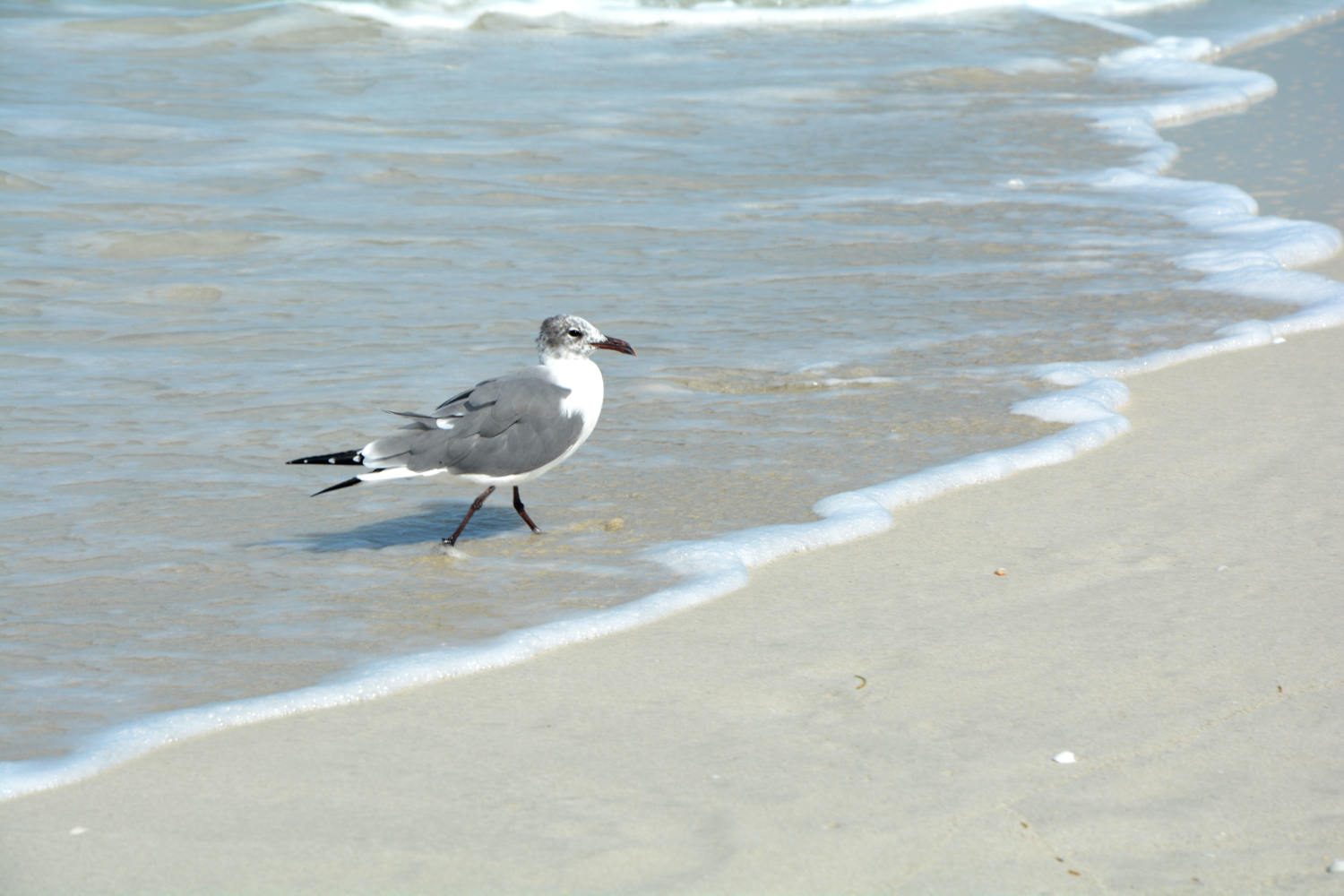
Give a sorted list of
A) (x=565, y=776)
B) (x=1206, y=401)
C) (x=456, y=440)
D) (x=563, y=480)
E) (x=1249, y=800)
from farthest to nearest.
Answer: (x=1206, y=401) → (x=563, y=480) → (x=456, y=440) → (x=565, y=776) → (x=1249, y=800)

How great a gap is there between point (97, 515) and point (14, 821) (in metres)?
1.83

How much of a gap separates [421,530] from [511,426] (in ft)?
2.17

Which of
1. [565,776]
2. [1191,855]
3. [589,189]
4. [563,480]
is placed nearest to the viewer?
[1191,855]

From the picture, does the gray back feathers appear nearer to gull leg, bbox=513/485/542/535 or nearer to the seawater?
gull leg, bbox=513/485/542/535

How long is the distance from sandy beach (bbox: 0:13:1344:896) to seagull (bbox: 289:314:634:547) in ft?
2.39

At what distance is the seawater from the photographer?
390 centimetres

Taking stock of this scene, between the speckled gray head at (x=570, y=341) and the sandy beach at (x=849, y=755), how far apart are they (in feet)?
2.90

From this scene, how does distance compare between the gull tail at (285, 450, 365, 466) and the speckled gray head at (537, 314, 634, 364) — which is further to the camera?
the speckled gray head at (537, 314, 634, 364)

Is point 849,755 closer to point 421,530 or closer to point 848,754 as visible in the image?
point 848,754

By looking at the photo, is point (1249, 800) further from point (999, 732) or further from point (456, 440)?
point (456, 440)

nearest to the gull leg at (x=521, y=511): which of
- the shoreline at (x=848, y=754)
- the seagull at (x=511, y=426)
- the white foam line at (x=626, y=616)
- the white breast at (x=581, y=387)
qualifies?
the seagull at (x=511, y=426)

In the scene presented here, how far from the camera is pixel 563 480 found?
4934 mm

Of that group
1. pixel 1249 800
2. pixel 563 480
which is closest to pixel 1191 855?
pixel 1249 800

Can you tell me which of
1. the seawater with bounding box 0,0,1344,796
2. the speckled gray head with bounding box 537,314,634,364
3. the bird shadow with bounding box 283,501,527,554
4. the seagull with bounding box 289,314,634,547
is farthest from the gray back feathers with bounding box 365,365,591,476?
the bird shadow with bounding box 283,501,527,554
